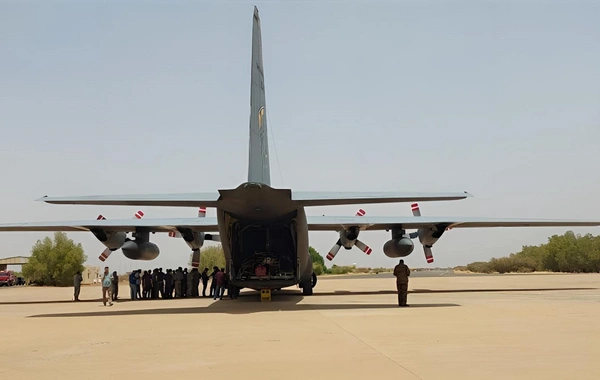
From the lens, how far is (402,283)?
1544 cm

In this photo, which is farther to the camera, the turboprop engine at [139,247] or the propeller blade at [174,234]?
the propeller blade at [174,234]

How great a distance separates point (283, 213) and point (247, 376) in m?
9.52

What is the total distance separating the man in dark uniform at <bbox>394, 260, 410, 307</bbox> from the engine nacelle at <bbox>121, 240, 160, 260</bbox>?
413 inches

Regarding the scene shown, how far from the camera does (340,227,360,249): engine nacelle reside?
23.4 m

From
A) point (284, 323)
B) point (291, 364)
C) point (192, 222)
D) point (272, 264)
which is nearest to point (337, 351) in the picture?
point (291, 364)

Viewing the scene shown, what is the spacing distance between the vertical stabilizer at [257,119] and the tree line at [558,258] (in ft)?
142

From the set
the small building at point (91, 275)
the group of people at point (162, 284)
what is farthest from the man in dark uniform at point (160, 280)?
the small building at point (91, 275)

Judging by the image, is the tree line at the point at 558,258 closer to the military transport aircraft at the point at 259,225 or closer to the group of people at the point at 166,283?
the military transport aircraft at the point at 259,225

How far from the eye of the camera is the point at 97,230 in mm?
20984

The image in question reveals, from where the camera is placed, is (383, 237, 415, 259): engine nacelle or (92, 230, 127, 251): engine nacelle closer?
(92, 230, 127, 251): engine nacelle

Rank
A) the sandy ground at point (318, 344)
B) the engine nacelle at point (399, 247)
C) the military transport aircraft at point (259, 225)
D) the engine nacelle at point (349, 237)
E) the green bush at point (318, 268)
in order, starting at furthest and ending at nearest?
the green bush at point (318, 268)
the engine nacelle at point (349, 237)
the engine nacelle at point (399, 247)
the military transport aircraft at point (259, 225)
the sandy ground at point (318, 344)

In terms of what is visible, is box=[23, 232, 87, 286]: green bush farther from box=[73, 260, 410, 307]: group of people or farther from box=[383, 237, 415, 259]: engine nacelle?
box=[383, 237, 415, 259]: engine nacelle

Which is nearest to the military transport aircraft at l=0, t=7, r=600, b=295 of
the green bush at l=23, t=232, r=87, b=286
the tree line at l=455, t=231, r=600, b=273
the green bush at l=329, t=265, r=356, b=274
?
A: the green bush at l=23, t=232, r=87, b=286

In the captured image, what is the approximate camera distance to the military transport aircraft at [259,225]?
13875 millimetres
